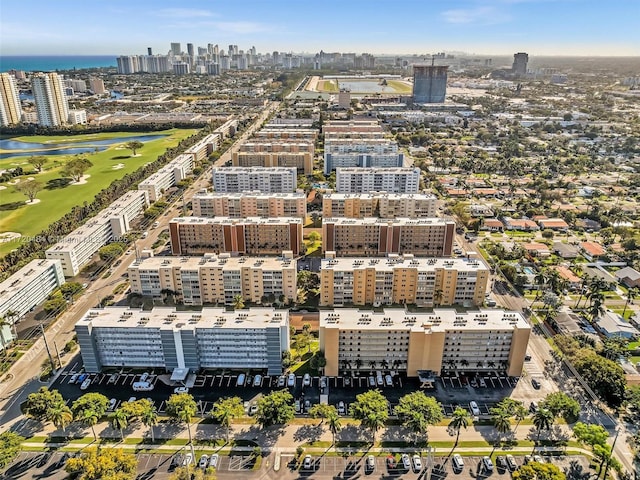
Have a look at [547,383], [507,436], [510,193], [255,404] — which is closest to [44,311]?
[255,404]

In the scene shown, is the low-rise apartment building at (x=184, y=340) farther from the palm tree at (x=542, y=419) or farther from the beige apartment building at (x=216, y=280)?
the palm tree at (x=542, y=419)

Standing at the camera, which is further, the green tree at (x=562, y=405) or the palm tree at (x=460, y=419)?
the green tree at (x=562, y=405)

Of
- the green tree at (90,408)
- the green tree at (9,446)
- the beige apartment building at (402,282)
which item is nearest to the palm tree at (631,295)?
the beige apartment building at (402,282)

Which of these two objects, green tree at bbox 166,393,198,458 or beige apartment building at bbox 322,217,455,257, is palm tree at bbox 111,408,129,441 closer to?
green tree at bbox 166,393,198,458

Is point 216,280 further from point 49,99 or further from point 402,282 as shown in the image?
point 49,99

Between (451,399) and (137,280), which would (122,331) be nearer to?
(137,280)

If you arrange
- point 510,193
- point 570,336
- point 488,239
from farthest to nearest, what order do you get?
point 510,193, point 488,239, point 570,336

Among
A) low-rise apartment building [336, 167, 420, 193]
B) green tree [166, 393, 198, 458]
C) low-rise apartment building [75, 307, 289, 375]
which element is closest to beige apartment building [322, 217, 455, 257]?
low-rise apartment building [75, 307, 289, 375]
